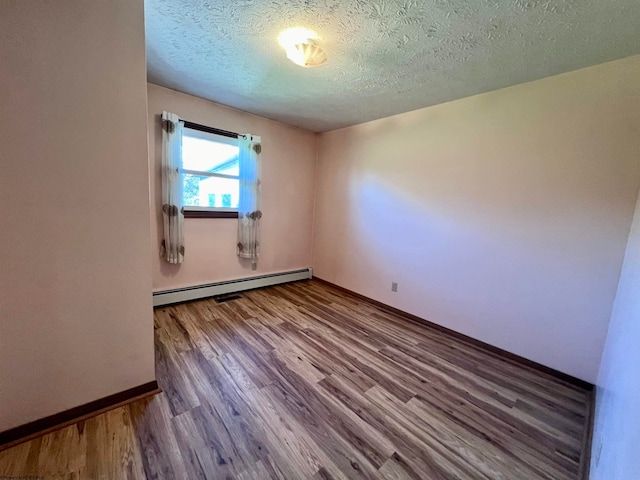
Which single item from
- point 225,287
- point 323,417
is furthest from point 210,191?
point 323,417

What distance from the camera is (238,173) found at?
3.28 meters

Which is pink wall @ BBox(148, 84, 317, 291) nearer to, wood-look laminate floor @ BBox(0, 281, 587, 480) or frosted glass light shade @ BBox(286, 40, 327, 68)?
wood-look laminate floor @ BBox(0, 281, 587, 480)

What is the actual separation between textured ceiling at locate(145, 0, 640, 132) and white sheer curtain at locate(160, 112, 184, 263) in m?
0.43

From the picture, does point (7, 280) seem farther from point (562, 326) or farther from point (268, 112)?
point (562, 326)

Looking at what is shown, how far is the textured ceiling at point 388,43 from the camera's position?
1.38 metres

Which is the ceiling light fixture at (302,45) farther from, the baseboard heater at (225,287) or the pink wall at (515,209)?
the baseboard heater at (225,287)

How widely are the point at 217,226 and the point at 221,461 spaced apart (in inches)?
99.0

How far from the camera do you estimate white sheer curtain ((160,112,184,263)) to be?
2.64 meters

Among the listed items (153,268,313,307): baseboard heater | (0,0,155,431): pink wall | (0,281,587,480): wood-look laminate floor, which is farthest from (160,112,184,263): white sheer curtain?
(0,0,155,431): pink wall

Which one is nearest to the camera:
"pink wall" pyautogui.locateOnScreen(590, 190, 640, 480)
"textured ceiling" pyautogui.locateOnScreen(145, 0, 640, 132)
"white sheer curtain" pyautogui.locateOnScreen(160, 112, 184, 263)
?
"pink wall" pyautogui.locateOnScreen(590, 190, 640, 480)

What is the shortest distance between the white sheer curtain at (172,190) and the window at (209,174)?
0.13 meters

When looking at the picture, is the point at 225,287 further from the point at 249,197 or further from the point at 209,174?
the point at 209,174

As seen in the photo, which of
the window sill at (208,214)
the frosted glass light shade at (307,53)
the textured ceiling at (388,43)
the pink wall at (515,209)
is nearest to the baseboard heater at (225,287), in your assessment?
the window sill at (208,214)

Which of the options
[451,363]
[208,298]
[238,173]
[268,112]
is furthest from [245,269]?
[451,363]
